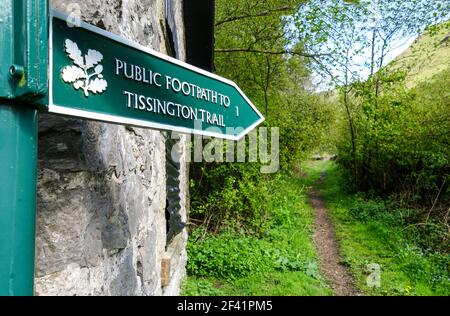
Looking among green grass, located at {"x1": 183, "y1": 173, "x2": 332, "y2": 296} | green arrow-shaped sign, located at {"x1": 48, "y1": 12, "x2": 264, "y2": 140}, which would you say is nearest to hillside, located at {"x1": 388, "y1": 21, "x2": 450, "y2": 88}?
green grass, located at {"x1": 183, "y1": 173, "x2": 332, "y2": 296}

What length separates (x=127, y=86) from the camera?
104cm

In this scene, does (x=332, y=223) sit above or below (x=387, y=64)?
below

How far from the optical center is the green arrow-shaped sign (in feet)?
2.74

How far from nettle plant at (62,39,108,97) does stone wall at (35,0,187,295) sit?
258 millimetres

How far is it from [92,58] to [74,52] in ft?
0.20

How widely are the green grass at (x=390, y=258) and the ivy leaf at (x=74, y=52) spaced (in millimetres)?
5610

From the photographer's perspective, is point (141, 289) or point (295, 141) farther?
point (295, 141)

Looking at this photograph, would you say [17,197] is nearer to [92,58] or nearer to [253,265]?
[92,58]

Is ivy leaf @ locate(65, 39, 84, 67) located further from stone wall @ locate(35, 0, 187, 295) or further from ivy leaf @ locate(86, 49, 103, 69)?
stone wall @ locate(35, 0, 187, 295)

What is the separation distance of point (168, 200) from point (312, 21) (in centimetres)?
761

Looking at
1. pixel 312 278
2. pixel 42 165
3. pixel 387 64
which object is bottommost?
pixel 312 278

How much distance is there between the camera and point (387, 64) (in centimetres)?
1138

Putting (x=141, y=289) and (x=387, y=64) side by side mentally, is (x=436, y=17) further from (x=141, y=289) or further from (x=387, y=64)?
(x=141, y=289)
